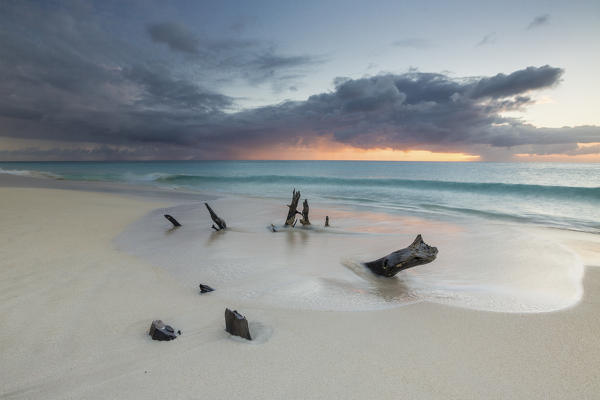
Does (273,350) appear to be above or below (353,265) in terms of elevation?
above

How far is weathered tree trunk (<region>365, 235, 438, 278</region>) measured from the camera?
4746mm

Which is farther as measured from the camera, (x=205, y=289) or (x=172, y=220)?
(x=172, y=220)

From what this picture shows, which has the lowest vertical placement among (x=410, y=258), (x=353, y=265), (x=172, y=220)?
(x=353, y=265)

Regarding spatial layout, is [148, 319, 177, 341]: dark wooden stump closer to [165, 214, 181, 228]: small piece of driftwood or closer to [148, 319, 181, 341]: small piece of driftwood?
[148, 319, 181, 341]: small piece of driftwood

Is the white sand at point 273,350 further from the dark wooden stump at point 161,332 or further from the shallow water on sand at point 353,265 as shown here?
the shallow water on sand at point 353,265

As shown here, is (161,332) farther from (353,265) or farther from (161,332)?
(353,265)

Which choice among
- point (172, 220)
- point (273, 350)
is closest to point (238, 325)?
point (273, 350)

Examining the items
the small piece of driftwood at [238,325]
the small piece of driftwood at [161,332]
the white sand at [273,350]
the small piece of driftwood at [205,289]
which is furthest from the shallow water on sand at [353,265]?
the small piece of driftwood at [161,332]

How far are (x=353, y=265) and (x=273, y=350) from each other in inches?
129

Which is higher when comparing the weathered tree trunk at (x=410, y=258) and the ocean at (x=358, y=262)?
the weathered tree trunk at (x=410, y=258)

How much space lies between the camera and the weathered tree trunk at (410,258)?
4.75 m

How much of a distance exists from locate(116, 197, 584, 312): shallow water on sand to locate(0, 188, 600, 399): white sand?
1.30 feet

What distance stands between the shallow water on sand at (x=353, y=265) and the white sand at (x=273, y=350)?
1.30ft

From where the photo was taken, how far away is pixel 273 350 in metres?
2.79
